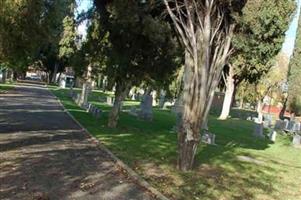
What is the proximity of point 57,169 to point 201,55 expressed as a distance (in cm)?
423

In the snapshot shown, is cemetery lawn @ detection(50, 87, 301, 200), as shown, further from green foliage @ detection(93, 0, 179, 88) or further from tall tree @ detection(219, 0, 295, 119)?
tall tree @ detection(219, 0, 295, 119)

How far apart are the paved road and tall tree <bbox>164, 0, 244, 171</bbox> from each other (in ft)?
6.13

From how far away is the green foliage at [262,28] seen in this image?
1255 centimetres

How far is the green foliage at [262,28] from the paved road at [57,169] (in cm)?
426

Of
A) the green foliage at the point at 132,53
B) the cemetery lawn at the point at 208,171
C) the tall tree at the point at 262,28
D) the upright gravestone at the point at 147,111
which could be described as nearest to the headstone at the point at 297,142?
the cemetery lawn at the point at 208,171

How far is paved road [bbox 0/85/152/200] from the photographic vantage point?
29.6 ft

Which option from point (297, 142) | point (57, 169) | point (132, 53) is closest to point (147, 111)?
point (297, 142)

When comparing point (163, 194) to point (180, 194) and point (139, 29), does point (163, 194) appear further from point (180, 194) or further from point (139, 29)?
point (139, 29)

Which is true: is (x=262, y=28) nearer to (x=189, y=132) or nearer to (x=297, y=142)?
(x=189, y=132)

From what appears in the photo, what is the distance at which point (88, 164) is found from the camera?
39.8 feet

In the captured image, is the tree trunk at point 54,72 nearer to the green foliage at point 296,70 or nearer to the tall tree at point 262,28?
the green foliage at point 296,70

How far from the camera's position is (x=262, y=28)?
12852 mm

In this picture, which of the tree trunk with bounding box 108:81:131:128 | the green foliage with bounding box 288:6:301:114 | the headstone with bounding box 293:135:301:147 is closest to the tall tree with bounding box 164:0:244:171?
the tree trunk with bounding box 108:81:131:128

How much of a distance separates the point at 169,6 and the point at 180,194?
617 centimetres
